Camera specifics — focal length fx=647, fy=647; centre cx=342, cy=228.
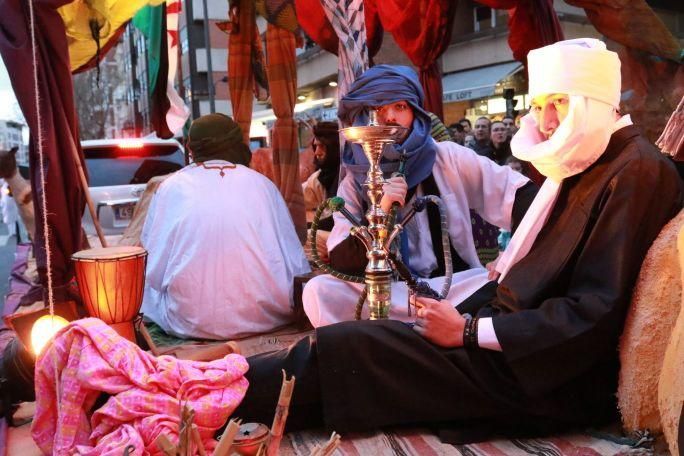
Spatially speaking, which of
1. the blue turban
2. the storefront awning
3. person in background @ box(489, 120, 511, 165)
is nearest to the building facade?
the storefront awning

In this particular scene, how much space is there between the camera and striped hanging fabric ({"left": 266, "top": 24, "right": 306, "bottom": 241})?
20.9 feet

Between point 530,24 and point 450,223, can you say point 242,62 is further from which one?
point 450,223

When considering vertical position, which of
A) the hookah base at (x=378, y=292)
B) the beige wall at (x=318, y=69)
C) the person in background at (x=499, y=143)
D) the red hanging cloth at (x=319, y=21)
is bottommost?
the hookah base at (x=378, y=292)

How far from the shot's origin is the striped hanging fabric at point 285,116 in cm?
636

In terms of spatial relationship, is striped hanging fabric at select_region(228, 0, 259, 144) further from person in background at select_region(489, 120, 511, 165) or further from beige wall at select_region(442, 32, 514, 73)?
beige wall at select_region(442, 32, 514, 73)

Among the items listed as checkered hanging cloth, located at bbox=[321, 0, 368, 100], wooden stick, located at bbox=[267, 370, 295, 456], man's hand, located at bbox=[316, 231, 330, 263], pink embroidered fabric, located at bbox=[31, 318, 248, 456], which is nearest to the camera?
wooden stick, located at bbox=[267, 370, 295, 456]

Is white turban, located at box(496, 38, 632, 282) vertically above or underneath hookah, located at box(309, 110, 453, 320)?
above

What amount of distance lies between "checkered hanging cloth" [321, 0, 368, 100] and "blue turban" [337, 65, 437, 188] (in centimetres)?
180

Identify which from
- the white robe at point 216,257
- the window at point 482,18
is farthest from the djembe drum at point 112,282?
the window at point 482,18

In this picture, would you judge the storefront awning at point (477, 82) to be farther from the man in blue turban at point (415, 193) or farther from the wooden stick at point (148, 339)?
the wooden stick at point (148, 339)

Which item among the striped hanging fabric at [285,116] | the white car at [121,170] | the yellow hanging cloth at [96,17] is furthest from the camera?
the white car at [121,170]

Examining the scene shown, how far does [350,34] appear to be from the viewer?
16.6ft

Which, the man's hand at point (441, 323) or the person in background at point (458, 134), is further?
the person in background at point (458, 134)

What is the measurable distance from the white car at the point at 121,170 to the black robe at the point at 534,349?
5606 mm
